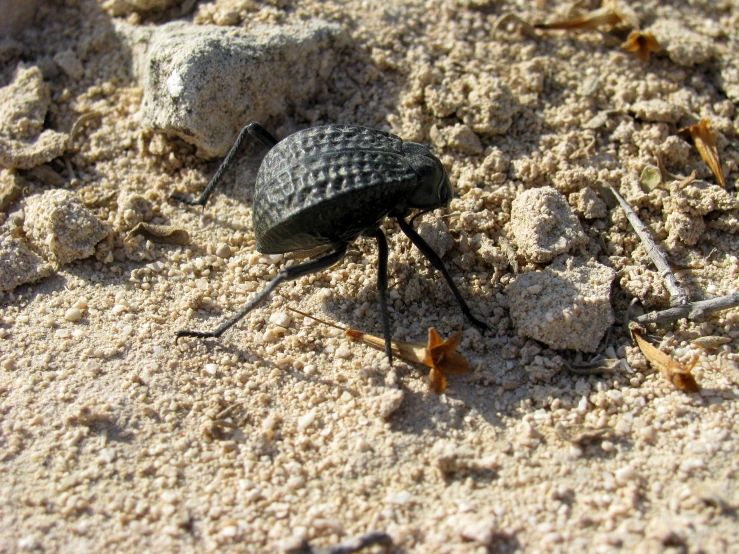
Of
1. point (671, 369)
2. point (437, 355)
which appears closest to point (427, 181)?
point (437, 355)

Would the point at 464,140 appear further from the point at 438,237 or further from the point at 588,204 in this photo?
the point at 588,204

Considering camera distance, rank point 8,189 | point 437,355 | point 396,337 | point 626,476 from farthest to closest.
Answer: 1. point 8,189
2. point 396,337
3. point 437,355
4. point 626,476

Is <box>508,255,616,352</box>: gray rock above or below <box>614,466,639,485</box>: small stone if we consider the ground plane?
above

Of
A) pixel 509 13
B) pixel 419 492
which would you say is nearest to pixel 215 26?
pixel 509 13

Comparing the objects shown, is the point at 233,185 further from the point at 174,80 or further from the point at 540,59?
the point at 540,59

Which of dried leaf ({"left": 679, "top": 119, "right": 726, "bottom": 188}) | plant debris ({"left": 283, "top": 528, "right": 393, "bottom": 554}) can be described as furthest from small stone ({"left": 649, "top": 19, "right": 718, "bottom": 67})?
plant debris ({"left": 283, "top": 528, "right": 393, "bottom": 554})

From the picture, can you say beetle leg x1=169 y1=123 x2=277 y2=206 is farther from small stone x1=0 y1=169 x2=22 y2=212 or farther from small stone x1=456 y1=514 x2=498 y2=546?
small stone x1=456 y1=514 x2=498 y2=546

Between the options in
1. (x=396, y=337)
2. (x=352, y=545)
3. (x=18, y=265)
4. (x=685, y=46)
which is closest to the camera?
(x=352, y=545)
